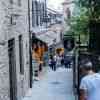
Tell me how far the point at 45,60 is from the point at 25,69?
472 inches

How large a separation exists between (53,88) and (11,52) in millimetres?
6472

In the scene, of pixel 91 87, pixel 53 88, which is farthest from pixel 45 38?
pixel 91 87

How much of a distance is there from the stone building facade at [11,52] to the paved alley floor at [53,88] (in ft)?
2.99

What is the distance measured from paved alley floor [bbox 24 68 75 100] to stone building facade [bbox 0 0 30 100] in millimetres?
912

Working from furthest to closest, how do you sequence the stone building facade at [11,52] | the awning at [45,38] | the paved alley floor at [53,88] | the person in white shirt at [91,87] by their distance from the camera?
the awning at [45,38], the paved alley floor at [53,88], the stone building facade at [11,52], the person in white shirt at [91,87]

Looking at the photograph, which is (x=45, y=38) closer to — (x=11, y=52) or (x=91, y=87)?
(x=11, y=52)

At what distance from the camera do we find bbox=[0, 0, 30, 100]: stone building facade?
1224cm

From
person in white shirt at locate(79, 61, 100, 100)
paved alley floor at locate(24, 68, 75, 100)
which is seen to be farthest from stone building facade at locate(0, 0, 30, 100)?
person in white shirt at locate(79, 61, 100, 100)

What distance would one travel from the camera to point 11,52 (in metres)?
14.6

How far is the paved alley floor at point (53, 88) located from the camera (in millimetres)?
18172

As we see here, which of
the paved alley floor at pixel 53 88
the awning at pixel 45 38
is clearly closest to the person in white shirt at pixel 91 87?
the paved alley floor at pixel 53 88

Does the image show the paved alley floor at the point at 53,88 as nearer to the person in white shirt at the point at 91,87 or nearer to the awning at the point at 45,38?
the awning at the point at 45,38

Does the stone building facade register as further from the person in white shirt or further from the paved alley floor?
the person in white shirt

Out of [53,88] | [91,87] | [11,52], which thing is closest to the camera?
[91,87]
